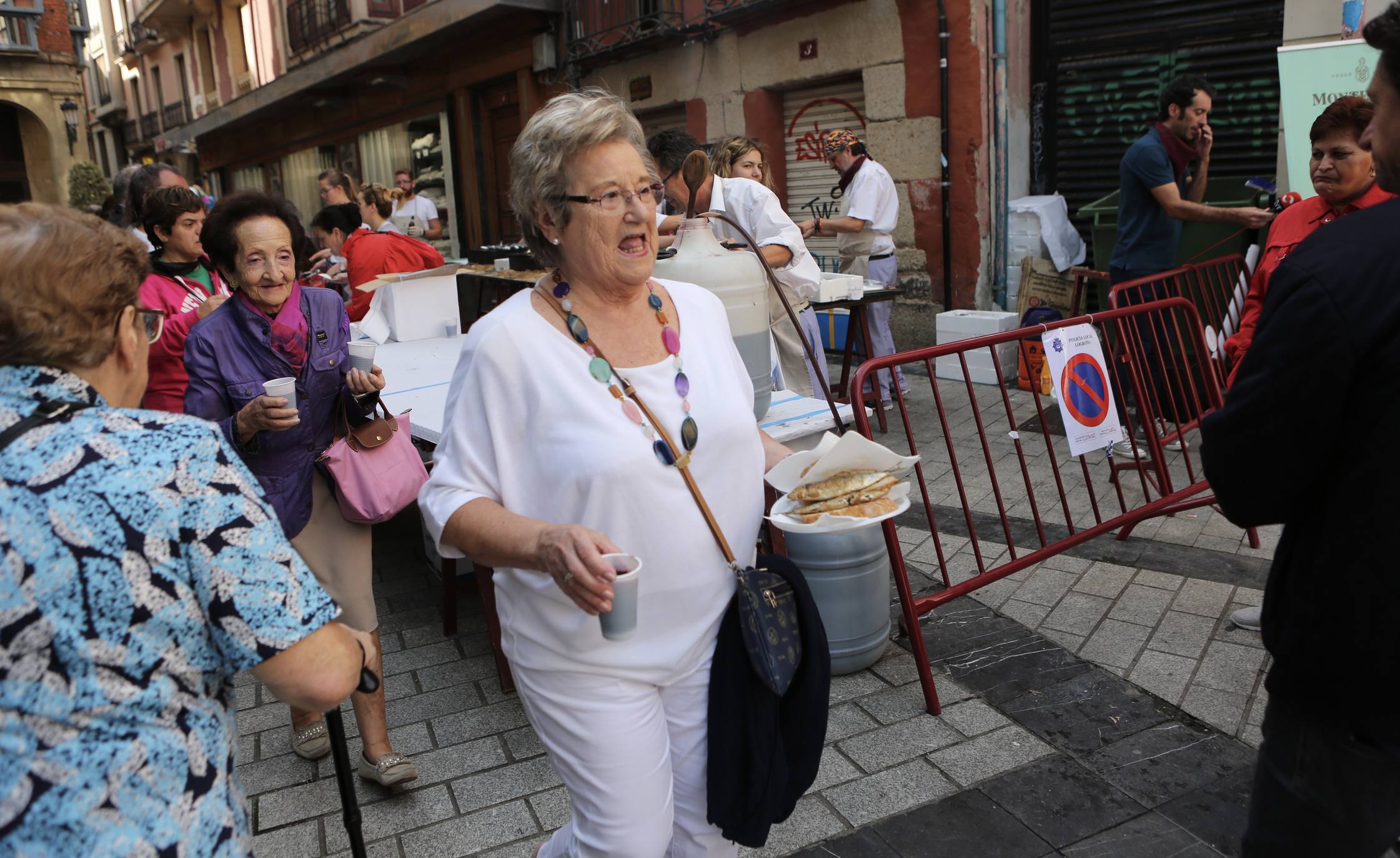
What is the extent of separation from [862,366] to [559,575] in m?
1.96

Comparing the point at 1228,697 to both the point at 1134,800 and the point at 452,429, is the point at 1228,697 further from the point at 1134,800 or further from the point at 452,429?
the point at 452,429

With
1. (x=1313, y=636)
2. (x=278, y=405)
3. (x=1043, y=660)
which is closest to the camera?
(x=1313, y=636)

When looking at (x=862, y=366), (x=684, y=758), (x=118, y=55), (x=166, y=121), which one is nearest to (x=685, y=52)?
(x=862, y=366)

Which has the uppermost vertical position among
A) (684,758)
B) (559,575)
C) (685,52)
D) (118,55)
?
(118,55)

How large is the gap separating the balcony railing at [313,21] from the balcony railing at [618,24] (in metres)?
7.22

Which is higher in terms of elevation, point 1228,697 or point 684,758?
point 684,758

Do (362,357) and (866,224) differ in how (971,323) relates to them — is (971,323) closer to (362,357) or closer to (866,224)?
(866,224)

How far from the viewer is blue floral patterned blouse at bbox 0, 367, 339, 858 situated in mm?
1161

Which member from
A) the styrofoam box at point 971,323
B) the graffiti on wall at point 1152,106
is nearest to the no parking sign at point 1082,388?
the styrofoam box at point 971,323

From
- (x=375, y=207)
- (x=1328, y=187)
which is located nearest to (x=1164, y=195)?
(x=1328, y=187)

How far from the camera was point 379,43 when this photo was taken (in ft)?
53.2

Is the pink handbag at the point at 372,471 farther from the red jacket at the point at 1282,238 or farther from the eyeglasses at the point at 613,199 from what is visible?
the red jacket at the point at 1282,238

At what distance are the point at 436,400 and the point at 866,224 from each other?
4.29m

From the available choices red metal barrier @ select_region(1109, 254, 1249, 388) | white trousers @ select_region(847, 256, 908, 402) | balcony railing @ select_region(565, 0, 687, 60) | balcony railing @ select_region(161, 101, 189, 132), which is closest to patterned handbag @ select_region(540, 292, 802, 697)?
red metal barrier @ select_region(1109, 254, 1249, 388)
